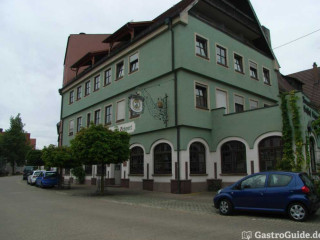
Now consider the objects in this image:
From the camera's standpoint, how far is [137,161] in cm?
2216

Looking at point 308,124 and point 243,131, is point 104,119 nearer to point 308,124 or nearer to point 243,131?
point 243,131

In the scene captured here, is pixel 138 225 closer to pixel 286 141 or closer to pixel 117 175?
pixel 286 141

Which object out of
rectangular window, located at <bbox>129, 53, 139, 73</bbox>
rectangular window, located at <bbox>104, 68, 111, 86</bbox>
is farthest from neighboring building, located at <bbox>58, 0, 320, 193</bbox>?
rectangular window, located at <bbox>104, 68, 111, 86</bbox>

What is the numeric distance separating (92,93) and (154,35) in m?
10.6

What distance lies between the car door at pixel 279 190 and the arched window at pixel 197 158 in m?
9.21

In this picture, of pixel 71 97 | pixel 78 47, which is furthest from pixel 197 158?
pixel 78 47

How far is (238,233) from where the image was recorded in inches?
296

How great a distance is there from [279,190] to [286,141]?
7.41 metres

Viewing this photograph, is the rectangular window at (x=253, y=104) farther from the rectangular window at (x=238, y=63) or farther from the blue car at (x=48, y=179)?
the blue car at (x=48, y=179)

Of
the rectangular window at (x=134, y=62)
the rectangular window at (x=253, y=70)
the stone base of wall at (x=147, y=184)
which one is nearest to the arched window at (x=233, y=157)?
the stone base of wall at (x=147, y=184)

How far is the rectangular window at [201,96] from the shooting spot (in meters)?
20.3

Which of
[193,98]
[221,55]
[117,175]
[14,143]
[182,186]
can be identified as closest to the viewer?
[182,186]

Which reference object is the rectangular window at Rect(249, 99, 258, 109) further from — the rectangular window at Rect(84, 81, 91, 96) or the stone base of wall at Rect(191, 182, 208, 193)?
the rectangular window at Rect(84, 81, 91, 96)

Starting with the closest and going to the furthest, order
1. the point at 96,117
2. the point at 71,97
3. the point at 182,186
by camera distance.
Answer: the point at 182,186
the point at 96,117
the point at 71,97
